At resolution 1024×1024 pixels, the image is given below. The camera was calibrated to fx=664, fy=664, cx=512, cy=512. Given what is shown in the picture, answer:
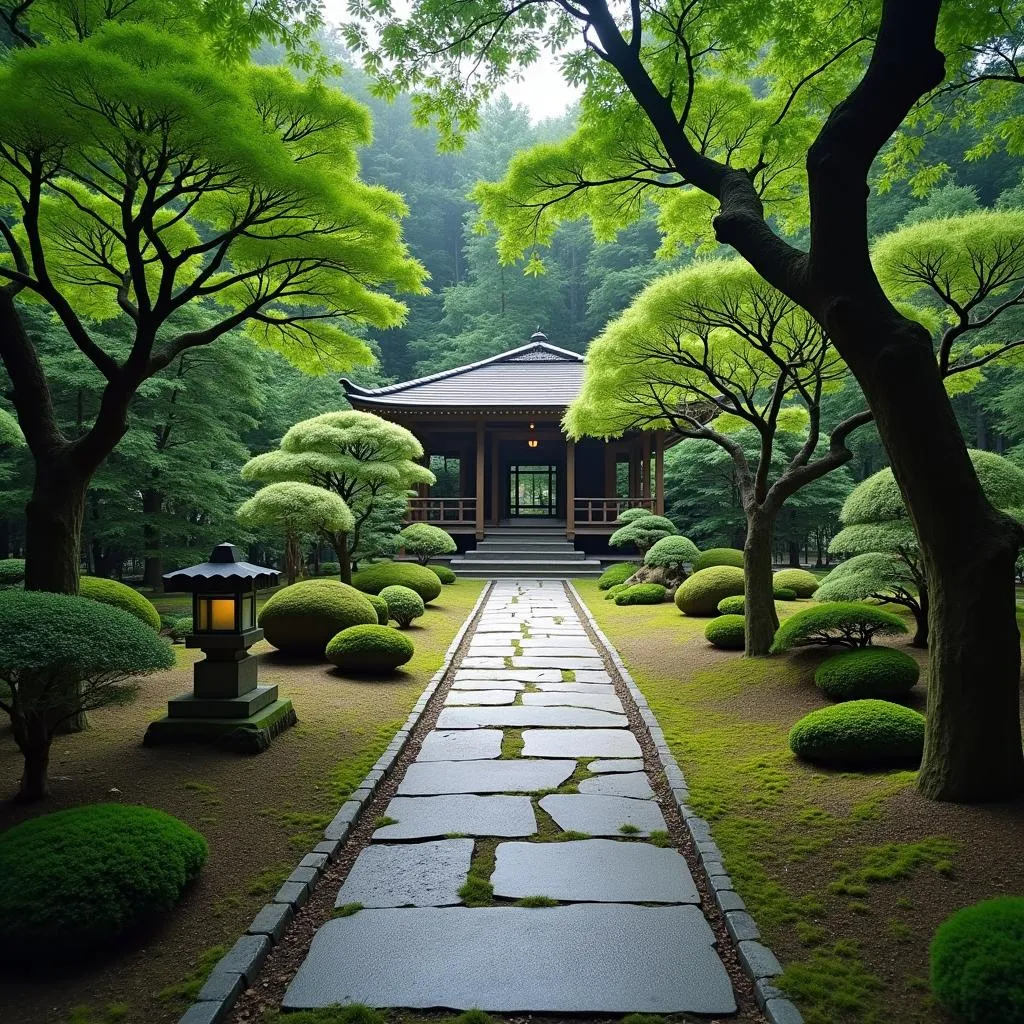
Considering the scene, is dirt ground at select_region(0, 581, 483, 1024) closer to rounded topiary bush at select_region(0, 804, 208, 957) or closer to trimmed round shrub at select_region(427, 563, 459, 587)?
rounded topiary bush at select_region(0, 804, 208, 957)

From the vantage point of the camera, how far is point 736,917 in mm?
2775

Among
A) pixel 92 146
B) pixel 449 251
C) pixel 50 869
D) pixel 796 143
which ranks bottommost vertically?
pixel 50 869

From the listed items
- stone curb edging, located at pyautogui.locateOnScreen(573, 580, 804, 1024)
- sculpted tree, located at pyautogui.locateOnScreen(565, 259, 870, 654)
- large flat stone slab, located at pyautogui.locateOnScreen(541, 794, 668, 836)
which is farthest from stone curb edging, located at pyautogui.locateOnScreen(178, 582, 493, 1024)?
sculpted tree, located at pyautogui.locateOnScreen(565, 259, 870, 654)

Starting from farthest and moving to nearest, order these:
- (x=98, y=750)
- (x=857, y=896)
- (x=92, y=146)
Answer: (x=98, y=750) < (x=92, y=146) < (x=857, y=896)

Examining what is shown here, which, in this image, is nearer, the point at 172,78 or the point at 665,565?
the point at 172,78

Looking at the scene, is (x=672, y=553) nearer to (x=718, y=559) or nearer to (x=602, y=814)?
(x=718, y=559)

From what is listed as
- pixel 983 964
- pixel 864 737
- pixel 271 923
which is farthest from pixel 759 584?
pixel 271 923

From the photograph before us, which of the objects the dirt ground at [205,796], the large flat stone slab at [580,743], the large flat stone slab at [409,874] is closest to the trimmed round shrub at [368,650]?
the dirt ground at [205,796]

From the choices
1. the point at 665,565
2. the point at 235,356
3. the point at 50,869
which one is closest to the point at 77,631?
the point at 50,869

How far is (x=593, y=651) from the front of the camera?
28.9 feet

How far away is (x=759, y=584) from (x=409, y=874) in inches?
213

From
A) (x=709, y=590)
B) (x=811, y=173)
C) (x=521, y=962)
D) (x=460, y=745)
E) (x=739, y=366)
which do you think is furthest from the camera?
(x=709, y=590)

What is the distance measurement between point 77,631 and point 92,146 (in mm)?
3124

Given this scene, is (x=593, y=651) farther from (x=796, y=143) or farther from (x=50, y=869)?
(x=50, y=869)
